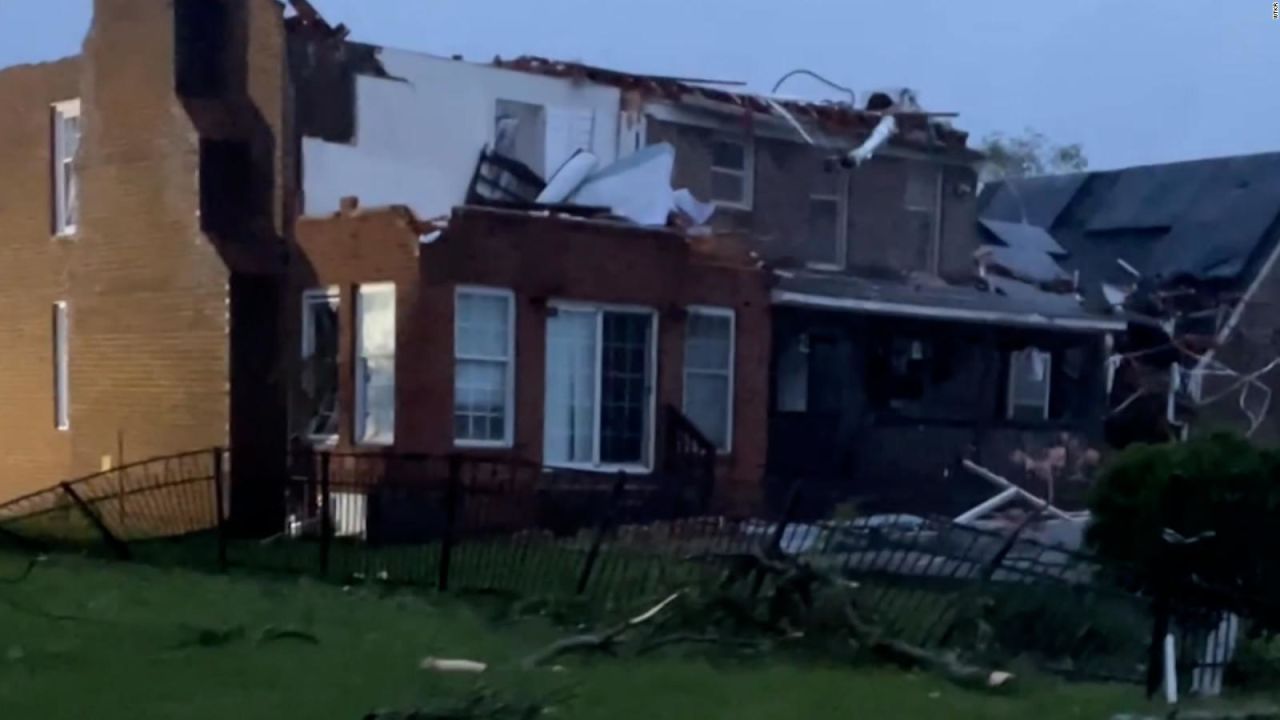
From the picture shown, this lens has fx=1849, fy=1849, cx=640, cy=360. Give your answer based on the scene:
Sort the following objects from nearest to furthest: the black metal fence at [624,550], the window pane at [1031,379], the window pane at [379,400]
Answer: the black metal fence at [624,550], the window pane at [379,400], the window pane at [1031,379]

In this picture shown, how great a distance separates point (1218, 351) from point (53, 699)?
24460 millimetres

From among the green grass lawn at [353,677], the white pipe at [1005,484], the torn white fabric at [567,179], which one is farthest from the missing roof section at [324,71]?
the green grass lawn at [353,677]

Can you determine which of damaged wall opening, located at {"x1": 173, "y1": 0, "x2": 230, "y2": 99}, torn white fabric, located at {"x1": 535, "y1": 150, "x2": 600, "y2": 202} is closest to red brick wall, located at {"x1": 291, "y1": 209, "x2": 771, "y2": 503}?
torn white fabric, located at {"x1": 535, "y1": 150, "x2": 600, "y2": 202}

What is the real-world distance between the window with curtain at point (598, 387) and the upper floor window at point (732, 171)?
450 cm

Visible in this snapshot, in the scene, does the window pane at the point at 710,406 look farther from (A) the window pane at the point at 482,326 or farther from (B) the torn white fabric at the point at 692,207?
(A) the window pane at the point at 482,326

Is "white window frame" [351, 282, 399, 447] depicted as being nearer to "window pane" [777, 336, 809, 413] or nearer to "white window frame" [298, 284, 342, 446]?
"white window frame" [298, 284, 342, 446]

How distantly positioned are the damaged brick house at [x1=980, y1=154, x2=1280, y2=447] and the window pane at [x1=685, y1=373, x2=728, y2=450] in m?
7.49

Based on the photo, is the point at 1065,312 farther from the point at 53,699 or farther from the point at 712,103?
the point at 53,699

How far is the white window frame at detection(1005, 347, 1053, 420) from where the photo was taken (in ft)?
86.1

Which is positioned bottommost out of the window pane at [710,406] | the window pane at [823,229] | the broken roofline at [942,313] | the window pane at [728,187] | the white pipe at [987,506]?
the white pipe at [987,506]

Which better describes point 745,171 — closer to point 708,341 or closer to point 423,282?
point 708,341

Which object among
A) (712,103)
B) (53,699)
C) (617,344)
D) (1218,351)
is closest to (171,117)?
(617,344)

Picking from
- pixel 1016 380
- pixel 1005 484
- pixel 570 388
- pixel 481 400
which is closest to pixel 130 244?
pixel 481 400

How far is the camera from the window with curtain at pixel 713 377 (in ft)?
70.3
